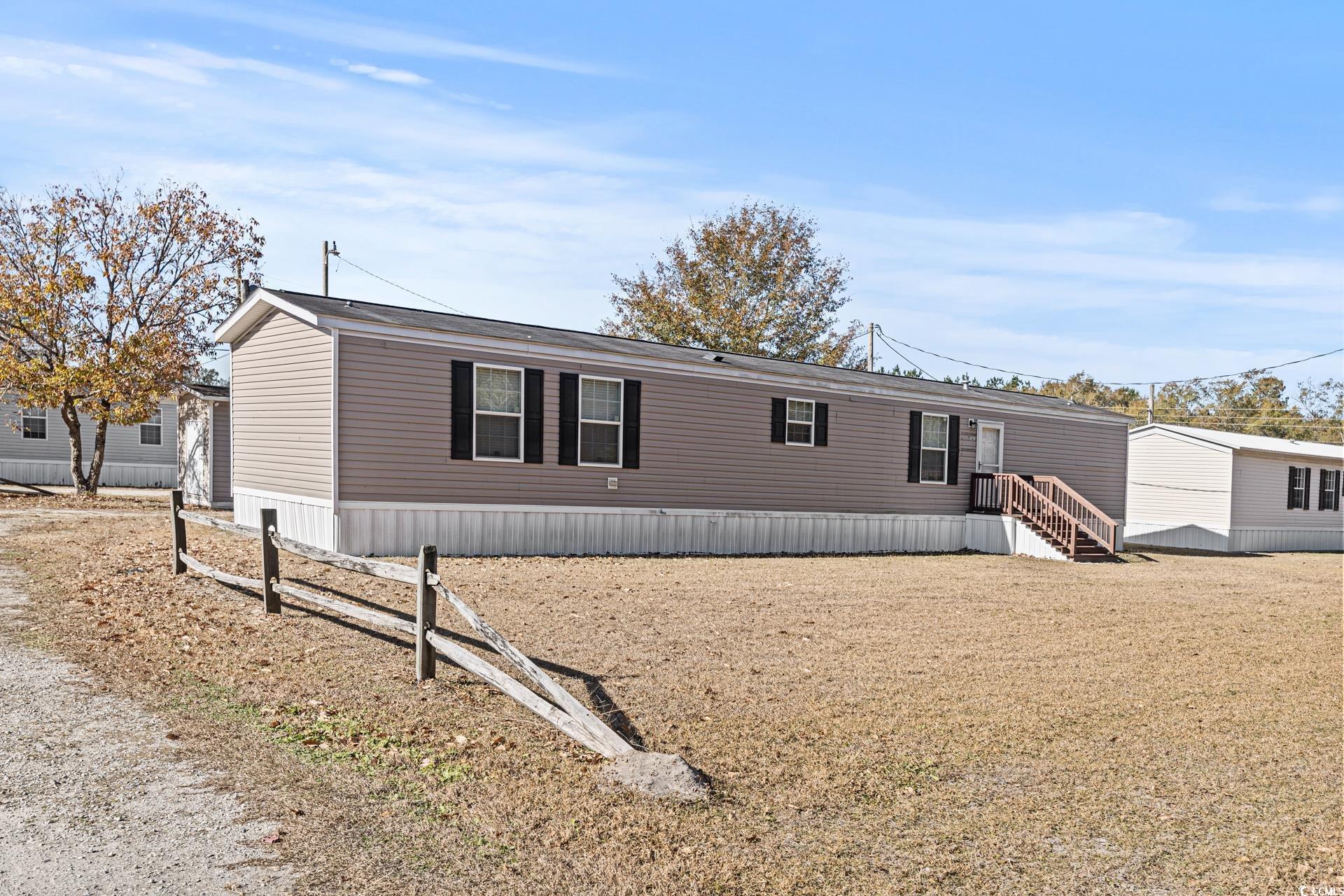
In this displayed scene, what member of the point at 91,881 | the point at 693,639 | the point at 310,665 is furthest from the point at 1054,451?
the point at 91,881

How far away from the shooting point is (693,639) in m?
9.54

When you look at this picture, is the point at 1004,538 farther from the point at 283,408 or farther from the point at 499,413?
the point at 283,408

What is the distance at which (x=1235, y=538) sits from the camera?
95.3 feet

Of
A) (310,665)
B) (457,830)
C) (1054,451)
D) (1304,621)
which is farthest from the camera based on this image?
(1054,451)

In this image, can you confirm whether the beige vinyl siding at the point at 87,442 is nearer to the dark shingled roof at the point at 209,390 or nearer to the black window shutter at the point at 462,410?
the dark shingled roof at the point at 209,390

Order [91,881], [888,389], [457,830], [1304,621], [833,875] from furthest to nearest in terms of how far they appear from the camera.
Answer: [888,389], [1304,621], [457,830], [833,875], [91,881]

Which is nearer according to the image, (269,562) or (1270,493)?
(269,562)

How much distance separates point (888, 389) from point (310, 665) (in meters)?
15.5

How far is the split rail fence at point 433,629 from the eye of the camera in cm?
604

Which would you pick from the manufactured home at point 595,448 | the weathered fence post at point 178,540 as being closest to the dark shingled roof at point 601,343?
the manufactured home at point 595,448

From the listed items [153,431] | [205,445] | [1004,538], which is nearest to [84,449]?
[153,431]

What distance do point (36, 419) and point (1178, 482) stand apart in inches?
1458

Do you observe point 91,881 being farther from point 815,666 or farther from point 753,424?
point 753,424

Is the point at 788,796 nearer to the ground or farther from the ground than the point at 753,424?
nearer to the ground
